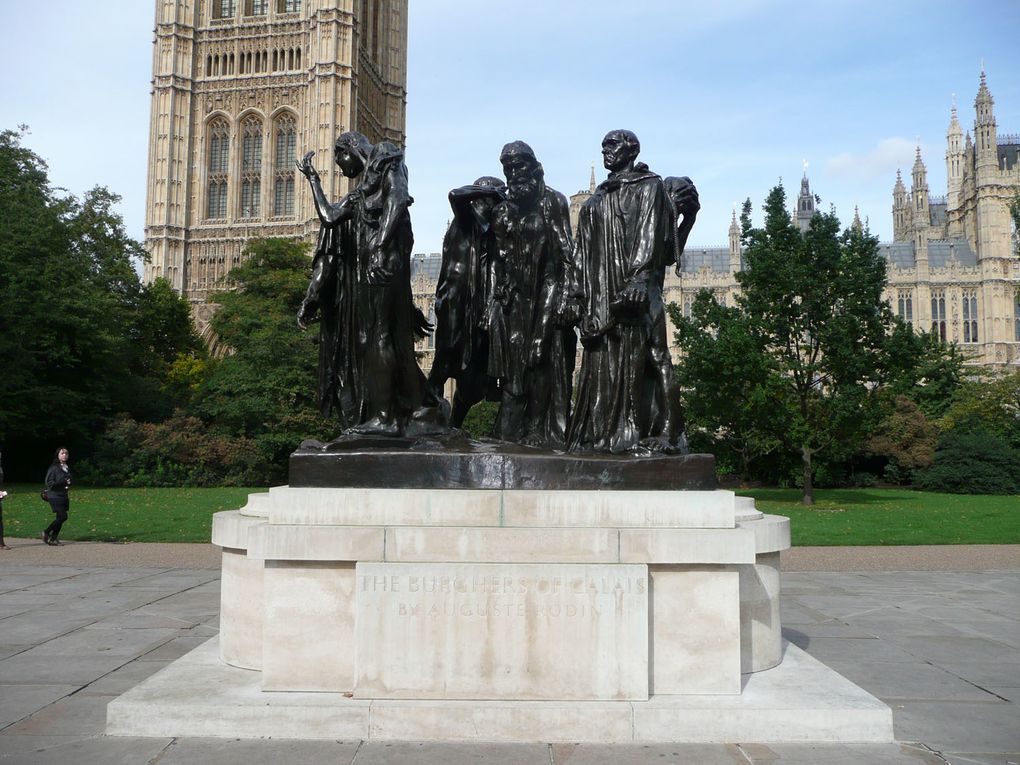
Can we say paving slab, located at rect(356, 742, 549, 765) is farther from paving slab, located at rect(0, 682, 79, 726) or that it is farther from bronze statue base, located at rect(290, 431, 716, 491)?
paving slab, located at rect(0, 682, 79, 726)

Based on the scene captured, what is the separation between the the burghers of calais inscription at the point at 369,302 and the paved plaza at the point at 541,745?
237 centimetres

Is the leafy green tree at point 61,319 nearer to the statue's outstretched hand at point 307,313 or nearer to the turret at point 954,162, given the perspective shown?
the statue's outstretched hand at point 307,313

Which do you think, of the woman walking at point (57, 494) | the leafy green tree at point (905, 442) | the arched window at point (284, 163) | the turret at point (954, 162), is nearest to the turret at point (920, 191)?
the turret at point (954, 162)

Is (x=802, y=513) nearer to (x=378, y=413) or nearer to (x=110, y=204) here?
(x=378, y=413)

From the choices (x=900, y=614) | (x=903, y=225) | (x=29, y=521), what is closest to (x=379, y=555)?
(x=900, y=614)

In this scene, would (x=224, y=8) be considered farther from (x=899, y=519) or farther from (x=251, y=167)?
(x=899, y=519)

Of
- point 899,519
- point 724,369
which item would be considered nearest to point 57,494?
point 724,369

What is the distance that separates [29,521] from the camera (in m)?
18.8

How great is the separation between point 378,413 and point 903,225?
96.6m

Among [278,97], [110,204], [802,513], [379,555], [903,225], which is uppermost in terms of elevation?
[278,97]

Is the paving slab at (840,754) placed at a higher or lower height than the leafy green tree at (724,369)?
lower

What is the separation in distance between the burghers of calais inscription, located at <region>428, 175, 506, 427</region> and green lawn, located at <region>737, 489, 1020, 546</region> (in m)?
11.5

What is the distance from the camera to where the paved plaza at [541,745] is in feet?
14.2

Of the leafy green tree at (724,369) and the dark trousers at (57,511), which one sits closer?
the dark trousers at (57,511)
